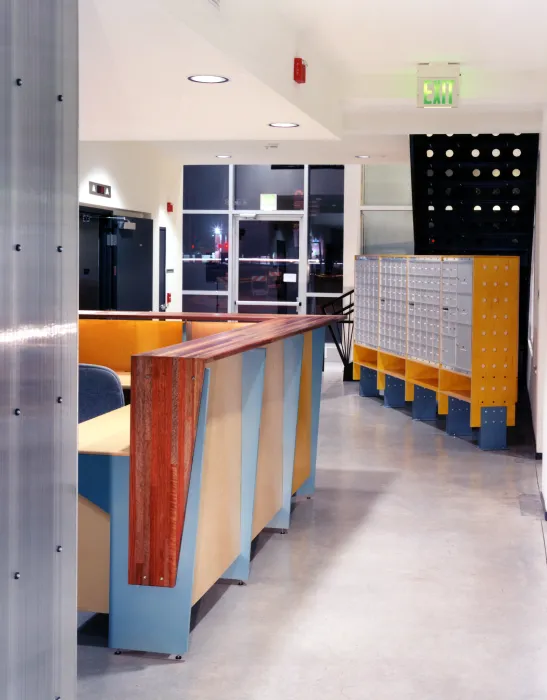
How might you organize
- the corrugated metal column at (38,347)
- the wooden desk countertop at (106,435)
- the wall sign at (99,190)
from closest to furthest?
the corrugated metal column at (38,347) → the wooden desk countertop at (106,435) → the wall sign at (99,190)

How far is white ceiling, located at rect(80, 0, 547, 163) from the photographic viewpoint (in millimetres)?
4105

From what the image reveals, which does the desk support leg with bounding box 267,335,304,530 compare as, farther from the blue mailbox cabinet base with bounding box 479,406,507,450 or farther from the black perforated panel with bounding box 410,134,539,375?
the black perforated panel with bounding box 410,134,539,375

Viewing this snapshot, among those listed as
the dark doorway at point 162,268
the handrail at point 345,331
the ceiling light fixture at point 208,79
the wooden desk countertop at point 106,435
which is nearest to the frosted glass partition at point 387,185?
the handrail at point 345,331

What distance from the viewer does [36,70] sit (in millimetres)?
1647

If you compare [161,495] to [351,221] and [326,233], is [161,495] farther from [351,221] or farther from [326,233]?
[326,233]

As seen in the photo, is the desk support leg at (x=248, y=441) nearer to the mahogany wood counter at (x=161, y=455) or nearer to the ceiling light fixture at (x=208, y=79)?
the mahogany wood counter at (x=161, y=455)

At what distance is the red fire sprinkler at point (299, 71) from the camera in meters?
5.68

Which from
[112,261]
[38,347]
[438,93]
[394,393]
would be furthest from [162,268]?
[38,347]

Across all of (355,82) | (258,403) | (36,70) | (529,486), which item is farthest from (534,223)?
(36,70)

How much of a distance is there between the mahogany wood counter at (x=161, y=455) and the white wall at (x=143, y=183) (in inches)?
224

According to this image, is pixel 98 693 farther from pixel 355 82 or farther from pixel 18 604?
pixel 355 82

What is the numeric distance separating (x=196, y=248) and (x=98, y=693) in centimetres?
1389

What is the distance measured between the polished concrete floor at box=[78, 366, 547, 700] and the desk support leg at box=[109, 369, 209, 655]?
75mm

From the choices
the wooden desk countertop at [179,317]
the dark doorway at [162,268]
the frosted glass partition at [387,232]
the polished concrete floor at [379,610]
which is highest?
the frosted glass partition at [387,232]
